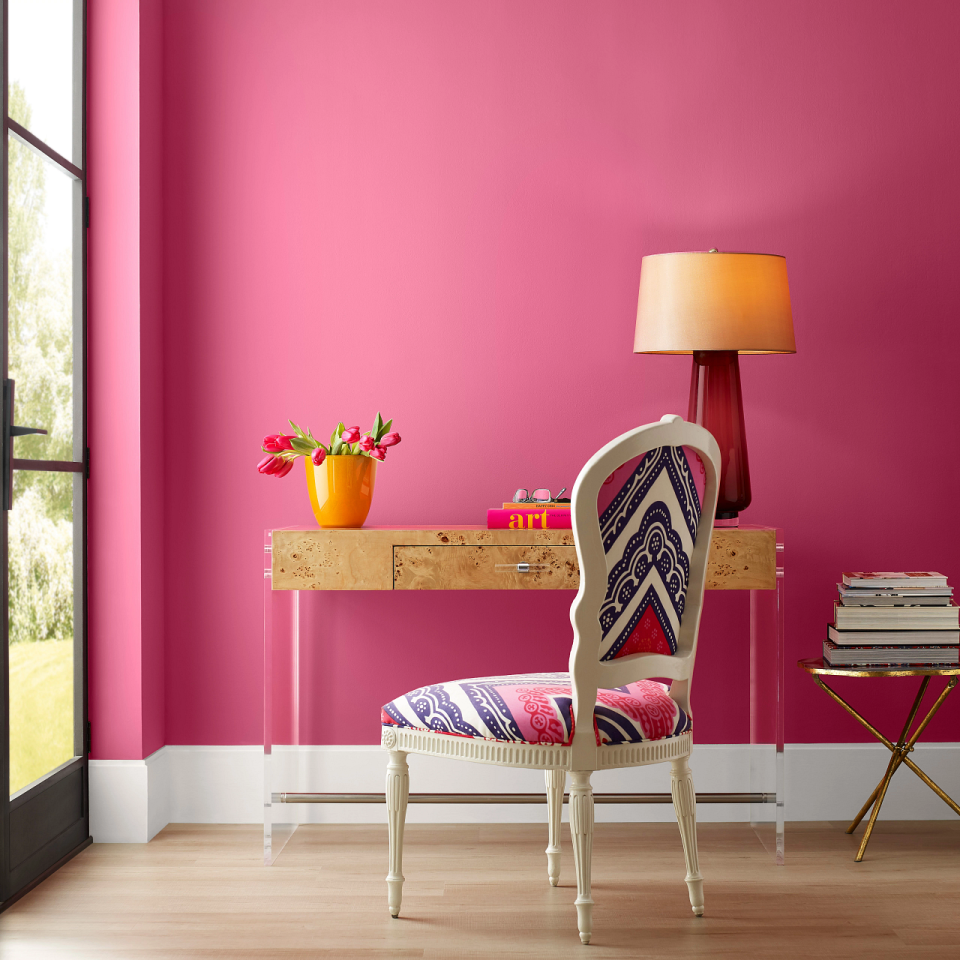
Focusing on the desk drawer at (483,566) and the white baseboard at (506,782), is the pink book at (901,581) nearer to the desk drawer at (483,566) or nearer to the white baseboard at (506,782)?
the white baseboard at (506,782)

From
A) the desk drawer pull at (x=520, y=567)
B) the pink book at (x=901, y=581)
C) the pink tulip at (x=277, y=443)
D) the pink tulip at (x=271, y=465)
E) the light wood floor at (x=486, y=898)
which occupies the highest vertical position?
the pink tulip at (x=277, y=443)

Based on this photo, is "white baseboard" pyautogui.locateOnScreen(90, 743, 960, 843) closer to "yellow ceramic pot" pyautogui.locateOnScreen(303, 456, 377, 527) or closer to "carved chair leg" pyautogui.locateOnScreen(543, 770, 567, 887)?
"carved chair leg" pyautogui.locateOnScreen(543, 770, 567, 887)

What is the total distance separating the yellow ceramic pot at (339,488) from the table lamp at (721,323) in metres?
0.77

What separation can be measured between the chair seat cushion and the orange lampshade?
2.88 feet

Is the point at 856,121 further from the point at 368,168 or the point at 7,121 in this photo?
the point at 7,121

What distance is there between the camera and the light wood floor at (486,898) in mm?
2027

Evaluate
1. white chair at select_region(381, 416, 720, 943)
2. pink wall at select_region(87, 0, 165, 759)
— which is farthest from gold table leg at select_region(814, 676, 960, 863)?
pink wall at select_region(87, 0, 165, 759)

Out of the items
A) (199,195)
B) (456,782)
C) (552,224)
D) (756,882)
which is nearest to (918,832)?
(756,882)

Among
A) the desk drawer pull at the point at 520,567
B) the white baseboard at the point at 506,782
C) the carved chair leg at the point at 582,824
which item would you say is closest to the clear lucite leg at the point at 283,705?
the white baseboard at the point at 506,782

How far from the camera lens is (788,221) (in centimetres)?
285

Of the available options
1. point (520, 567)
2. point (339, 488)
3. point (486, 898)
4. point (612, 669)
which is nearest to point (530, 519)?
point (520, 567)

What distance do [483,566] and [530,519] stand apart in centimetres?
17

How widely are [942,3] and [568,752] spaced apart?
233 centimetres

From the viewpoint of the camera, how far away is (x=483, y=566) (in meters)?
2.44
